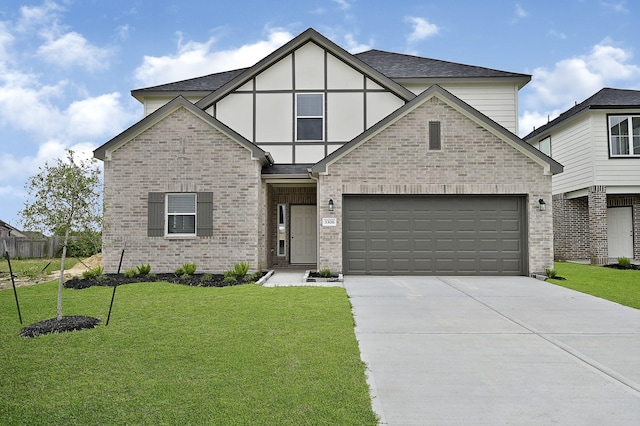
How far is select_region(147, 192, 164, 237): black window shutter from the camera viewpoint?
13.6m

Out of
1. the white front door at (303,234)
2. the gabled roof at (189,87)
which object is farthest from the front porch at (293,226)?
the gabled roof at (189,87)

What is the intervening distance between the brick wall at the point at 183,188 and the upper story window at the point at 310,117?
2836mm

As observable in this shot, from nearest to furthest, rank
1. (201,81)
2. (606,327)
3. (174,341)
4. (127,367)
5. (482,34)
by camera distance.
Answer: (127,367), (174,341), (606,327), (482,34), (201,81)

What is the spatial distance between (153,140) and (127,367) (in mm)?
9963

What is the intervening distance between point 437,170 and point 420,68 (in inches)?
301

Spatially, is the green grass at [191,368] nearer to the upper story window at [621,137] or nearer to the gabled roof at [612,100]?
the gabled roof at [612,100]

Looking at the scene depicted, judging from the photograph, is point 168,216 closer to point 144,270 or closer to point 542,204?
point 144,270

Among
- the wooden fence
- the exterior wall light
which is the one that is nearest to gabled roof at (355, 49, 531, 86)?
the exterior wall light

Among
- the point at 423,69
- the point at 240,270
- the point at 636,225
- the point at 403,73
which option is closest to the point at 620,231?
the point at 636,225

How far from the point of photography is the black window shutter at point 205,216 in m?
13.6

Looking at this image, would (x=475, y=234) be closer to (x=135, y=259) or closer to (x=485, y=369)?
(x=485, y=369)

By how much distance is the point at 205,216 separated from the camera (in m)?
13.6

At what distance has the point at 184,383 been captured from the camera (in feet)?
14.7

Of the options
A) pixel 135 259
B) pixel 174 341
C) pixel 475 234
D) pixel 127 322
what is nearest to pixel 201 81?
pixel 135 259
